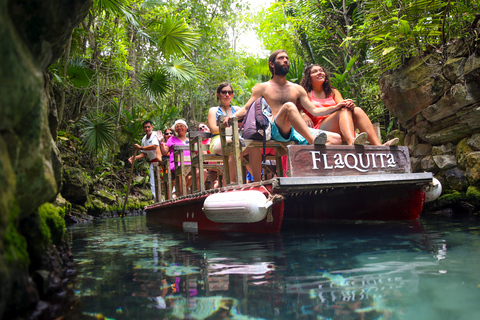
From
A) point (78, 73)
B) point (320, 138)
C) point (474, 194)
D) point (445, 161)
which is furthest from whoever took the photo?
point (78, 73)

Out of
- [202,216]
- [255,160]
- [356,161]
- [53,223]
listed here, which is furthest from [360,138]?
[53,223]

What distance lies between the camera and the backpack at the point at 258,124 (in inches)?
144

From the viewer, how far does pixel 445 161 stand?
18.1 ft

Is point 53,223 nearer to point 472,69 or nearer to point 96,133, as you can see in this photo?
point 472,69

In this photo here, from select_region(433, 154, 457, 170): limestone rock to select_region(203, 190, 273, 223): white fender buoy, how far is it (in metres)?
3.86

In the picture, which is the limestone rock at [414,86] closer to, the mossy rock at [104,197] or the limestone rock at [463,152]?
the limestone rock at [463,152]

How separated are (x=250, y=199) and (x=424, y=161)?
4189mm

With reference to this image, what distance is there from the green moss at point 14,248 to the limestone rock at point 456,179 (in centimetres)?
562

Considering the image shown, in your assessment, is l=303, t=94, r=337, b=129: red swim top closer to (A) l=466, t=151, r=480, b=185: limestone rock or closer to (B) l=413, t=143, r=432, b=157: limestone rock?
(A) l=466, t=151, r=480, b=185: limestone rock

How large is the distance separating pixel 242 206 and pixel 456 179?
3993 mm

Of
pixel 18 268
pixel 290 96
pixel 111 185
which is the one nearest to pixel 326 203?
pixel 290 96

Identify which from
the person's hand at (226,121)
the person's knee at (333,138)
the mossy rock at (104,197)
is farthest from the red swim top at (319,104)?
the mossy rock at (104,197)

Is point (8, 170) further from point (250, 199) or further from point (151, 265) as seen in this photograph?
point (250, 199)

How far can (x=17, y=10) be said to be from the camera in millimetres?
1279
